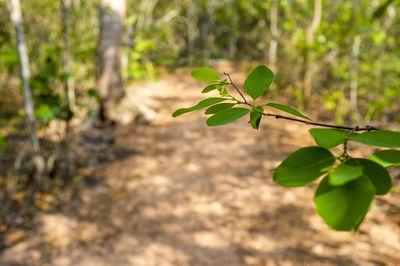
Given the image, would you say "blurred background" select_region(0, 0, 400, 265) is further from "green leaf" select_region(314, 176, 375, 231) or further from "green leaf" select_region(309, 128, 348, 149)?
"green leaf" select_region(314, 176, 375, 231)

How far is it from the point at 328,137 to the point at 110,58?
6.38m

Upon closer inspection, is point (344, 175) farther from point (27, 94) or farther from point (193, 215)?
point (27, 94)

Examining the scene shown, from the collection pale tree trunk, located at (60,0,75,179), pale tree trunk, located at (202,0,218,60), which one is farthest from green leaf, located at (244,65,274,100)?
pale tree trunk, located at (202,0,218,60)

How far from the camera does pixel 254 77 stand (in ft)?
2.07

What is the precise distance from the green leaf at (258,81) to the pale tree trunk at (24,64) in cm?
381

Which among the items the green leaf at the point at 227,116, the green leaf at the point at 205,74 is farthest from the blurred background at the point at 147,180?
the green leaf at the point at 227,116

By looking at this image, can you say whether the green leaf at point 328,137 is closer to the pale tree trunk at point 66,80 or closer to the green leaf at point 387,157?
the green leaf at point 387,157

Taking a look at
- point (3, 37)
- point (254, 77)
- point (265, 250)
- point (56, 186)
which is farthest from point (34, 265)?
point (3, 37)

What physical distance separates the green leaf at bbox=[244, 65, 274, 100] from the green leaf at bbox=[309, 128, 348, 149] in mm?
148

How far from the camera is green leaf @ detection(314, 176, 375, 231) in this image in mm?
413

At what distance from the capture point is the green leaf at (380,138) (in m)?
0.48

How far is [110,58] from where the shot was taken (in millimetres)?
6332

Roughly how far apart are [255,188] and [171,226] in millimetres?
1277

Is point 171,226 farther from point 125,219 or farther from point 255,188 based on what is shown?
point 255,188
